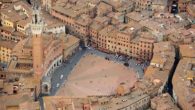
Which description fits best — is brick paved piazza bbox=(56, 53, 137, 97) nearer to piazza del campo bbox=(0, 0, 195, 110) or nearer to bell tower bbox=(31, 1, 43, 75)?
piazza del campo bbox=(0, 0, 195, 110)

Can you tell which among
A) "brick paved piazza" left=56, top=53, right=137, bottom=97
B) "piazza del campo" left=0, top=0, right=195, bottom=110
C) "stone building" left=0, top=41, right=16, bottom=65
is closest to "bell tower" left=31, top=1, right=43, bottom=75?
"piazza del campo" left=0, top=0, right=195, bottom=110

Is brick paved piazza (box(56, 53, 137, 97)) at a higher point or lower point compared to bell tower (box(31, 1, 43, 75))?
lower

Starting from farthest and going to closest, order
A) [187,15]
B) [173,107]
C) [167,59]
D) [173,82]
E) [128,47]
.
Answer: [187,15], [128,47], [167,59], [173,82], [173,107]

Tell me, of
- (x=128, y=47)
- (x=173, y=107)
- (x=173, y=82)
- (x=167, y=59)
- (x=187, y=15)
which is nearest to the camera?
(x=173, y=107)

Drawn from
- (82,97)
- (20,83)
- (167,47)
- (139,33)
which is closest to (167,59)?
(167,47)

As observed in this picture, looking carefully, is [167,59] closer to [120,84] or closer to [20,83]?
[120,84]
